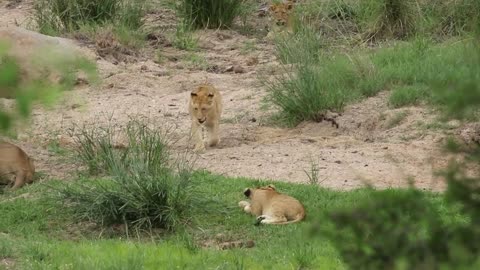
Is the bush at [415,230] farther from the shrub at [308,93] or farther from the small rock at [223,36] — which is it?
the small rock at [223,36]

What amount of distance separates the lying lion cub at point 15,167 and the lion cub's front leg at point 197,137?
1.88m

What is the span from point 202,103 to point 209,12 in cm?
648

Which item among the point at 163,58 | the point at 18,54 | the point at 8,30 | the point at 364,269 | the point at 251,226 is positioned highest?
the point at 18,54

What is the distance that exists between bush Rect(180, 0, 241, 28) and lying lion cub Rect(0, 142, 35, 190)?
7.73 metres

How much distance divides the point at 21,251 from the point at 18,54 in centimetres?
414

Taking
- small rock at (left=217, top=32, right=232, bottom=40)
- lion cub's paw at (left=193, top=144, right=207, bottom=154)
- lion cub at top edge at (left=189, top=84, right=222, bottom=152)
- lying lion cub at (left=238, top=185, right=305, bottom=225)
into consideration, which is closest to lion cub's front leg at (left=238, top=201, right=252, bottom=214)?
lying lion cub at (left=238, top=185, right=305, bottom=225)

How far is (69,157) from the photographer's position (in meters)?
11.0

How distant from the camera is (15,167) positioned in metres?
10.3

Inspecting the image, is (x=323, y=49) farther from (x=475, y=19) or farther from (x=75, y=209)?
(x=75, y=209)

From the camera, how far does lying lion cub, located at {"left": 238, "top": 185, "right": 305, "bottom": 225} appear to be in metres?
8.70

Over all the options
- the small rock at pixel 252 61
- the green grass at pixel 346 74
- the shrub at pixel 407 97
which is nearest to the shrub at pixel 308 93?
the green grass at pixel 346 74

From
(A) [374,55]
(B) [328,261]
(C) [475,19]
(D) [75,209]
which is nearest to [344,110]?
(A) [374,55]

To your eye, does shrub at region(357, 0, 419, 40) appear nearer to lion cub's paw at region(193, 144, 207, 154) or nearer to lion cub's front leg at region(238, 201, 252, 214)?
lion cub's paw at region(193, 144, 207, 154)

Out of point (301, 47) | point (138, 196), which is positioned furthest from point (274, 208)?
point (301, 47)
